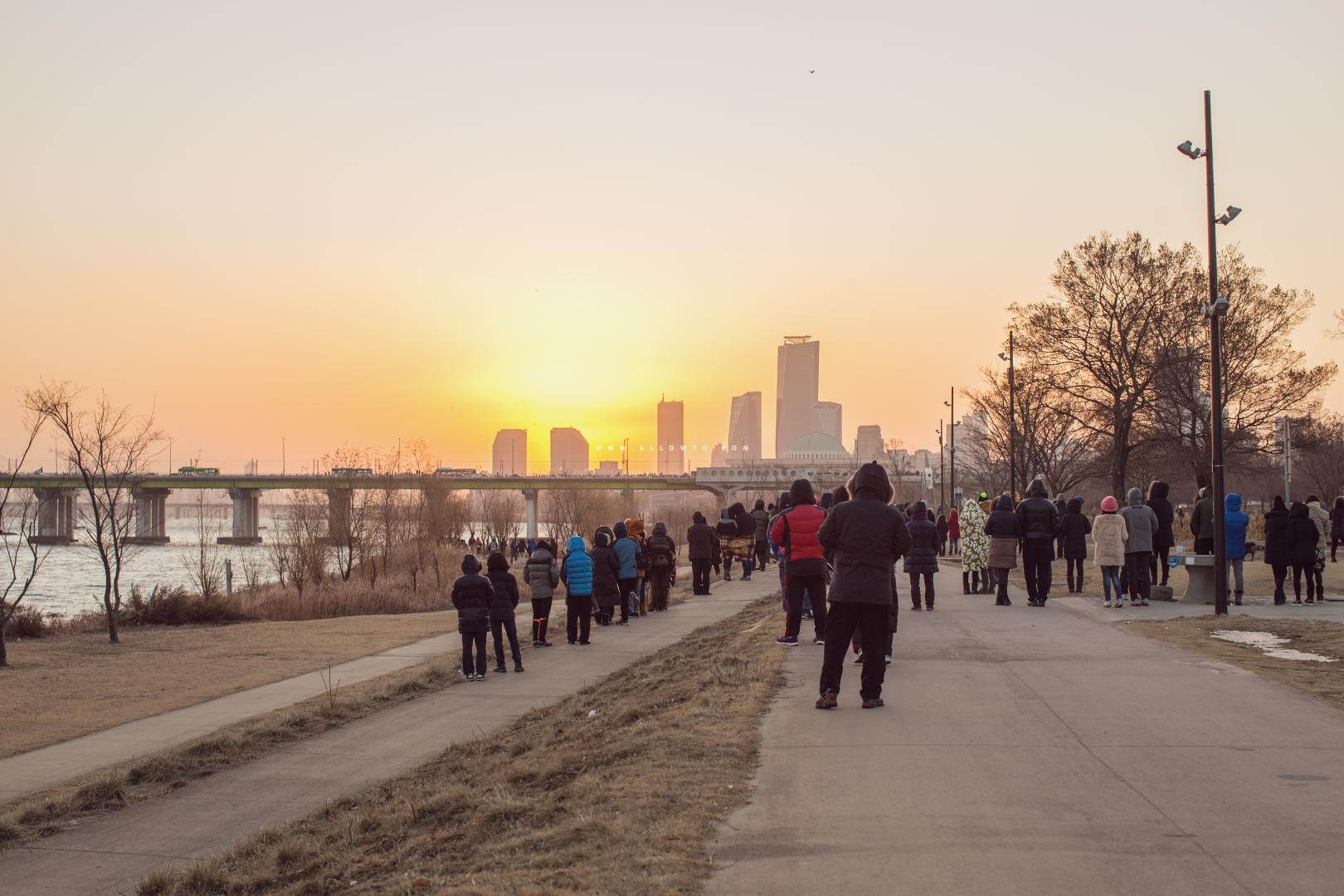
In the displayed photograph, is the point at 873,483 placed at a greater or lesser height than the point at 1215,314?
lesser

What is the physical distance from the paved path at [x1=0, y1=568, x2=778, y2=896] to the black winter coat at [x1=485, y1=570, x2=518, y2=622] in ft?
3.19

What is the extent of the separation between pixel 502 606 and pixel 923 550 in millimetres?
6799

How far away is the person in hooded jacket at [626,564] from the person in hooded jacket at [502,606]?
5.24 meters

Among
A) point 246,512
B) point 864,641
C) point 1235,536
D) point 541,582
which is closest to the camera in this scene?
point 864,641

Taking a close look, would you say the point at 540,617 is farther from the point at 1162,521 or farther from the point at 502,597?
the point at 1162,521

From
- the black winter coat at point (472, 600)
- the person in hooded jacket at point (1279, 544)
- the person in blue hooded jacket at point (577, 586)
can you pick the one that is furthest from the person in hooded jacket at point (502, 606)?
the person in hooded jacket at point (1279, 544)

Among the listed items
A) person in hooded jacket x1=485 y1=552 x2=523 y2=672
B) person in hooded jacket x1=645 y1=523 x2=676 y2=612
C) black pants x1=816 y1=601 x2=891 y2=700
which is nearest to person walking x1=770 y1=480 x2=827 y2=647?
black pants x1=816 y1=601 x2=891 y2=700

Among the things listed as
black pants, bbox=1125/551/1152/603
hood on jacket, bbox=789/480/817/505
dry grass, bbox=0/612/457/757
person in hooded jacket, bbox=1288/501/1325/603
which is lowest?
dry grass, bbox=0/612/457/757

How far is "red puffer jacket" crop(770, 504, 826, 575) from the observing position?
550 inches

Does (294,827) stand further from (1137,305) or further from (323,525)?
(1137,305)

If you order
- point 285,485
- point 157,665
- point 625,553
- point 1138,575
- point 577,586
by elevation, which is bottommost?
point 157,665

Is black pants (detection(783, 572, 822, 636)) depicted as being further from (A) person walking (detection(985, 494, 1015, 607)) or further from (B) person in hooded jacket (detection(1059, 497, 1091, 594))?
(B) person in hooded jacket (detection(1059, 497, 1091, 594))

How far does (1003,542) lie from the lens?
20.4 m

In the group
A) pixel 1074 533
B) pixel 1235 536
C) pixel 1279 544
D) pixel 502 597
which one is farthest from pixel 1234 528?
pixel 502 597
